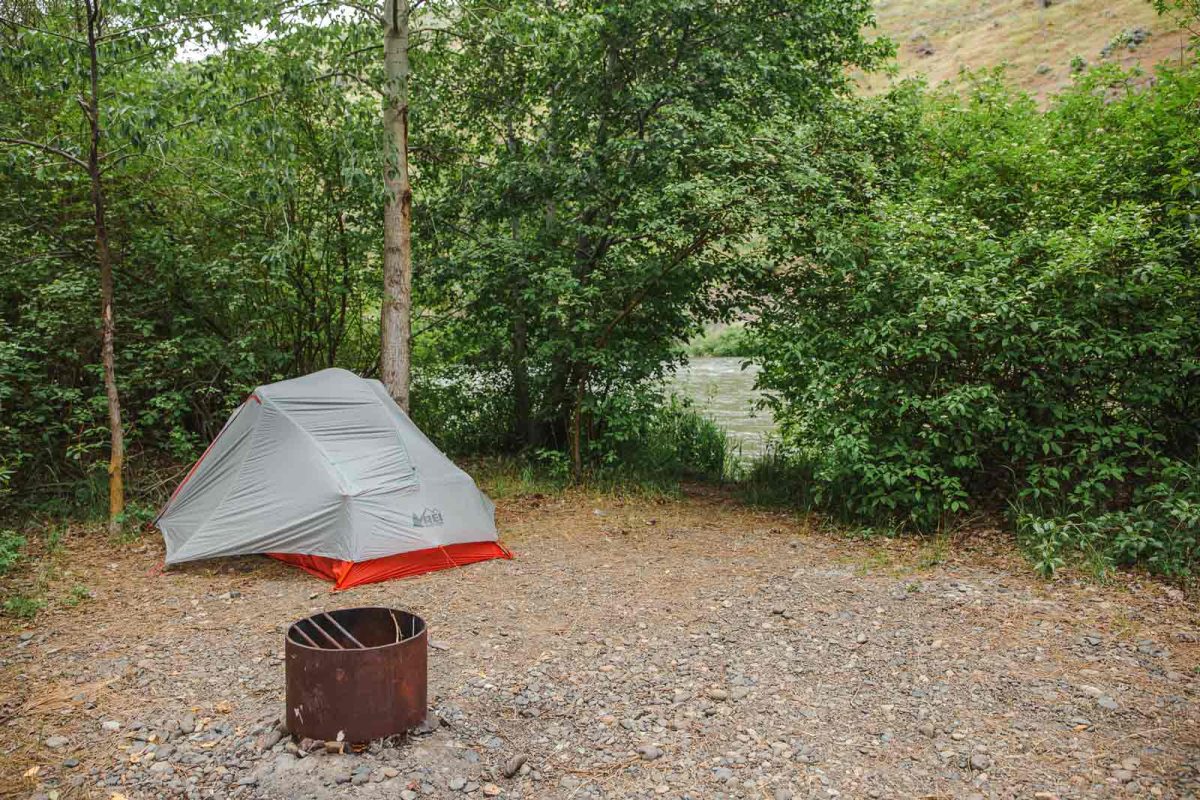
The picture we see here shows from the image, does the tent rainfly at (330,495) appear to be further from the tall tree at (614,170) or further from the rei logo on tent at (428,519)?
the tall tree at (614,170)

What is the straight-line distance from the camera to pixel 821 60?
28.4ft

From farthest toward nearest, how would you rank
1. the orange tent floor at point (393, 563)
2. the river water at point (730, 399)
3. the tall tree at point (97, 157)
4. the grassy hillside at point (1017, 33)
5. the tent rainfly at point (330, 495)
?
the grassy hillside at point (1017, 33) < the river water at point (730, 399) < the tall tree at point (97, 157) < the tent rainfly at point (330, 495) < the orange tent floor at point (393, 563)

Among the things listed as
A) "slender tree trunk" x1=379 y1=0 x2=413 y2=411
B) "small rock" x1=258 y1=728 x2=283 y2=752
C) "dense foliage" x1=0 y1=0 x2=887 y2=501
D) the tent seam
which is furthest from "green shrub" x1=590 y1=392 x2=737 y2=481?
"small rock" x1=258 y1=728 x2=283 y2=752

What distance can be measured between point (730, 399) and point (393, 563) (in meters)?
10.9

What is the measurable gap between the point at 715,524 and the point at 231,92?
544cm

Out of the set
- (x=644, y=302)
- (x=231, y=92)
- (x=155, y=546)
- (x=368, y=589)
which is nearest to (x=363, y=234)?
(x=231, y=92)

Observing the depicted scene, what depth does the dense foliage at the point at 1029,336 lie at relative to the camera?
5762mm

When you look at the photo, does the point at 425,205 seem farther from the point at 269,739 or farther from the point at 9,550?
the point at 269,739

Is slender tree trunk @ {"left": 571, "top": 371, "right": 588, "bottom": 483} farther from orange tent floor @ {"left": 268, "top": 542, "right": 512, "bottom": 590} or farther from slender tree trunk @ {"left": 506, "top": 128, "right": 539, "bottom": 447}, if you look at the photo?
orange tent floor @ {"left": 268, "top": 542, "right": 512, "bottom": 590}

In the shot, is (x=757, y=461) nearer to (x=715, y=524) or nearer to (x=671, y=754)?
(x=715, y=524)

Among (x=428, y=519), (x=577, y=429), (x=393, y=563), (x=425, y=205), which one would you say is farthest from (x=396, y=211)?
(x=393, y=563)

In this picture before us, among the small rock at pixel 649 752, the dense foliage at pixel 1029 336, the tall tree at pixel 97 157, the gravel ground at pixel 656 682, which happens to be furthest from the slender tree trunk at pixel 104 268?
the dense foliage at pixel 1029 336

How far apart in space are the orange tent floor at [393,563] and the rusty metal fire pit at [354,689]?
2087mm

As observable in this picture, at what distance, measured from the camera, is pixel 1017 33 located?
5612cm
